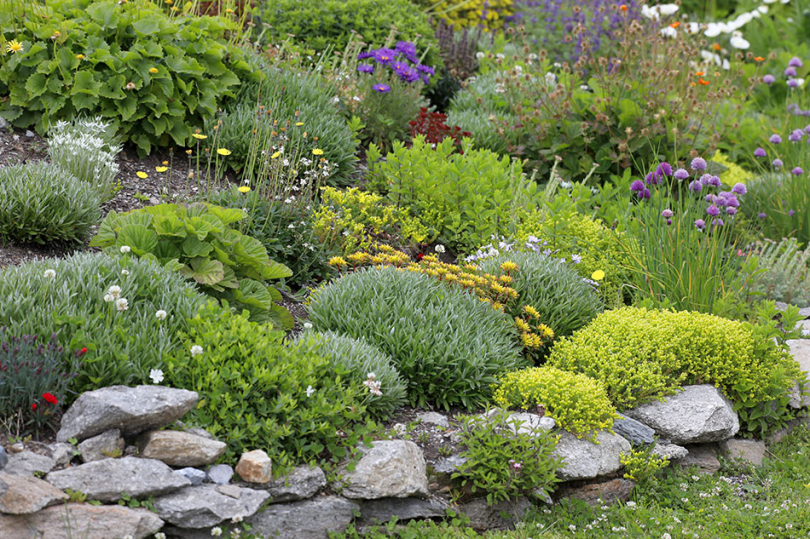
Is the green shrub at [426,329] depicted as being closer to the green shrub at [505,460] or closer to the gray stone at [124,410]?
the green shrub at [505,460]

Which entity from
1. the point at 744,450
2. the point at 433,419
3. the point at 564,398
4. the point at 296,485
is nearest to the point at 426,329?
the point at 433,419

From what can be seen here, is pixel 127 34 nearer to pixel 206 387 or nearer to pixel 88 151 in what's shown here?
pixel 88 151

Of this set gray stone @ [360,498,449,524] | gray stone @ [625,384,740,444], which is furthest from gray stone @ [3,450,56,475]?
gray stone @ [625,384,740,444]

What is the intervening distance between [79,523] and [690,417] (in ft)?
10.5

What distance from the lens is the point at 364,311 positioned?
14.1 feet

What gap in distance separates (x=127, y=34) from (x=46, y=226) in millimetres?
2066

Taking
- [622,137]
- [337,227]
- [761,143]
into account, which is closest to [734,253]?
[622,137]

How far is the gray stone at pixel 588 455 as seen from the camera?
382 centimetres

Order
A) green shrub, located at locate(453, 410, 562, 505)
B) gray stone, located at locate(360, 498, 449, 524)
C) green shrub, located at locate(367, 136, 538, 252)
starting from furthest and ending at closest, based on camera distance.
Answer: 1. green shrub, located at locate(367, 136, 538, 252)
2. green shrub, located at locate(453, 410, 562, 505)
3. gray stone, located at locate(360, 498, 449, 524)

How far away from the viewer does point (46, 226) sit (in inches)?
179

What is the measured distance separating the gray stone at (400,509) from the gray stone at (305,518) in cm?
10

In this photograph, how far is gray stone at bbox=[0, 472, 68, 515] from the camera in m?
2.73

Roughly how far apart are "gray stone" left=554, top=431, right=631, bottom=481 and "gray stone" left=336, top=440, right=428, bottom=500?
0.74 meters

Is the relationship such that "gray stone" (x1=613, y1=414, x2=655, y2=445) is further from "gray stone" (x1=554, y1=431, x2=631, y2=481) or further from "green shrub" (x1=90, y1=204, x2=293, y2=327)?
"green shrub" (x1=90, y1=204, x2=293, y2=327)
